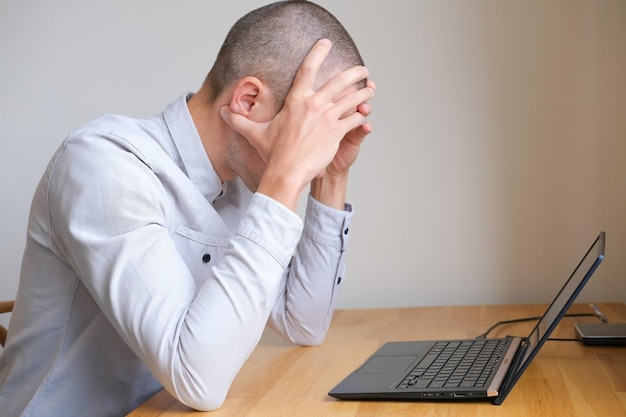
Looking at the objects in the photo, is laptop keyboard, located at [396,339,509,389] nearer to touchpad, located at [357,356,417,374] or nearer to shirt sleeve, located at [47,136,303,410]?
touchpad, located at [357,356,417,374]

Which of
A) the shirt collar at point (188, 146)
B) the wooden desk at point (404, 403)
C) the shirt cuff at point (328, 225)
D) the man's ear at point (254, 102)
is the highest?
the man's ear at point (254, 102)

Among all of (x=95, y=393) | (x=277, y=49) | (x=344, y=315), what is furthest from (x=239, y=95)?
(x=344, y=315)

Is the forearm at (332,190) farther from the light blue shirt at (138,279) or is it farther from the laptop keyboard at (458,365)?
the laptop keyboard at (458,365)

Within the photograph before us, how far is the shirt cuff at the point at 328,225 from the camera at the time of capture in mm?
1513

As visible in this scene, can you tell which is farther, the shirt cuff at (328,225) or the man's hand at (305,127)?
the shirt cuff at (328,225)

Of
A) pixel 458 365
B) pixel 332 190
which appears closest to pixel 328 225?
pixel 332 190

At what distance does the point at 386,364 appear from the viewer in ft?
4.10

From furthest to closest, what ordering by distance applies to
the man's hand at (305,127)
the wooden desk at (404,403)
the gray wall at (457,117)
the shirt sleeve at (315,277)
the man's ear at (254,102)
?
the gray wall at (457,117), the shirt sleeve at (315,277), the man's ear at (254,102), the man's hand at (305,127), the wooden desk at (404,403)

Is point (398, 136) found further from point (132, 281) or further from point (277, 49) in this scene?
point (132, 281)

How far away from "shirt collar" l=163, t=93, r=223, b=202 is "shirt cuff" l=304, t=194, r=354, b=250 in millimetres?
249

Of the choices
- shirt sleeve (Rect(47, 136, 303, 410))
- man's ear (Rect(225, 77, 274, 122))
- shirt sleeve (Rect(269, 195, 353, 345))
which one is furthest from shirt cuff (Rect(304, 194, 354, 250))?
shirt sleeve (Rect(47, 136, 303, 410))

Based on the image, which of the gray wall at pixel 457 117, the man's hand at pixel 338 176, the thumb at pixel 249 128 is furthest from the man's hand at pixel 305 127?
the gray wall at pixel 457 117

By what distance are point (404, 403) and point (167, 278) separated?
1.16 ft

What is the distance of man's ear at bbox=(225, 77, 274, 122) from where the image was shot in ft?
4.16
